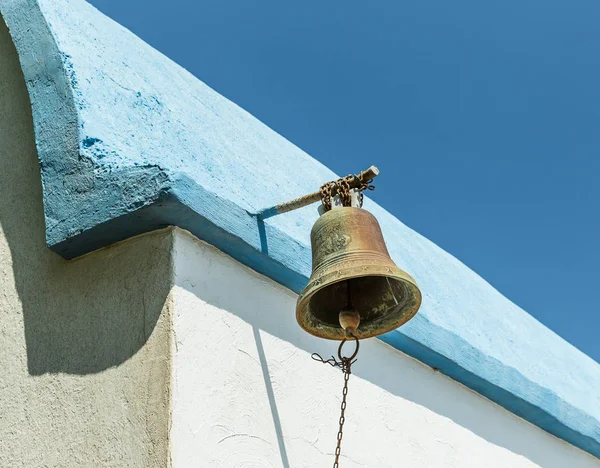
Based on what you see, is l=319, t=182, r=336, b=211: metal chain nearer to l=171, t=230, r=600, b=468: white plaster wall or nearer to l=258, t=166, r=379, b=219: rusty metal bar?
l=258, t=166, r=379, b=219: rusty metal bar

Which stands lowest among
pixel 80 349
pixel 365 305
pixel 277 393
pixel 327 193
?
pixel 80 349

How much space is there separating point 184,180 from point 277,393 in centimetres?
76

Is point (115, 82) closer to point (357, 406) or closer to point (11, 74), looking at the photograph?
point (11, 74)

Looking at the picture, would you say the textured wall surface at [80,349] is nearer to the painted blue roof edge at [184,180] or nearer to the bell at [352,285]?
the painted blue roof edge at [184,180]

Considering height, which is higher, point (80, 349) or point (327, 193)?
point (327, 193)

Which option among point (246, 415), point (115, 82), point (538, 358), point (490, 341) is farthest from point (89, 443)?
point (538, 358)

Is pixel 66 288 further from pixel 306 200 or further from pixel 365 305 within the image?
pixel 365 305

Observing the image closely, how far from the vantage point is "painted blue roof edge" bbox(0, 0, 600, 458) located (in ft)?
9.07

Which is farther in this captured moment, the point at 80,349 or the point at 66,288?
the point at 66,288

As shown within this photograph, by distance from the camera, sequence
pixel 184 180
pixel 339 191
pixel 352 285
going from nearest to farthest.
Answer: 1. pixel 184 180
2. pixel 339 191
3. pixel 352 285

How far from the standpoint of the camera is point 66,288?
2.88 metres

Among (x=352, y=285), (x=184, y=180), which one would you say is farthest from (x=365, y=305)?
(x=184, y=180)

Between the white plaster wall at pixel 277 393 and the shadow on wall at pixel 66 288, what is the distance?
0.41ft

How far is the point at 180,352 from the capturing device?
2590 millimetres
